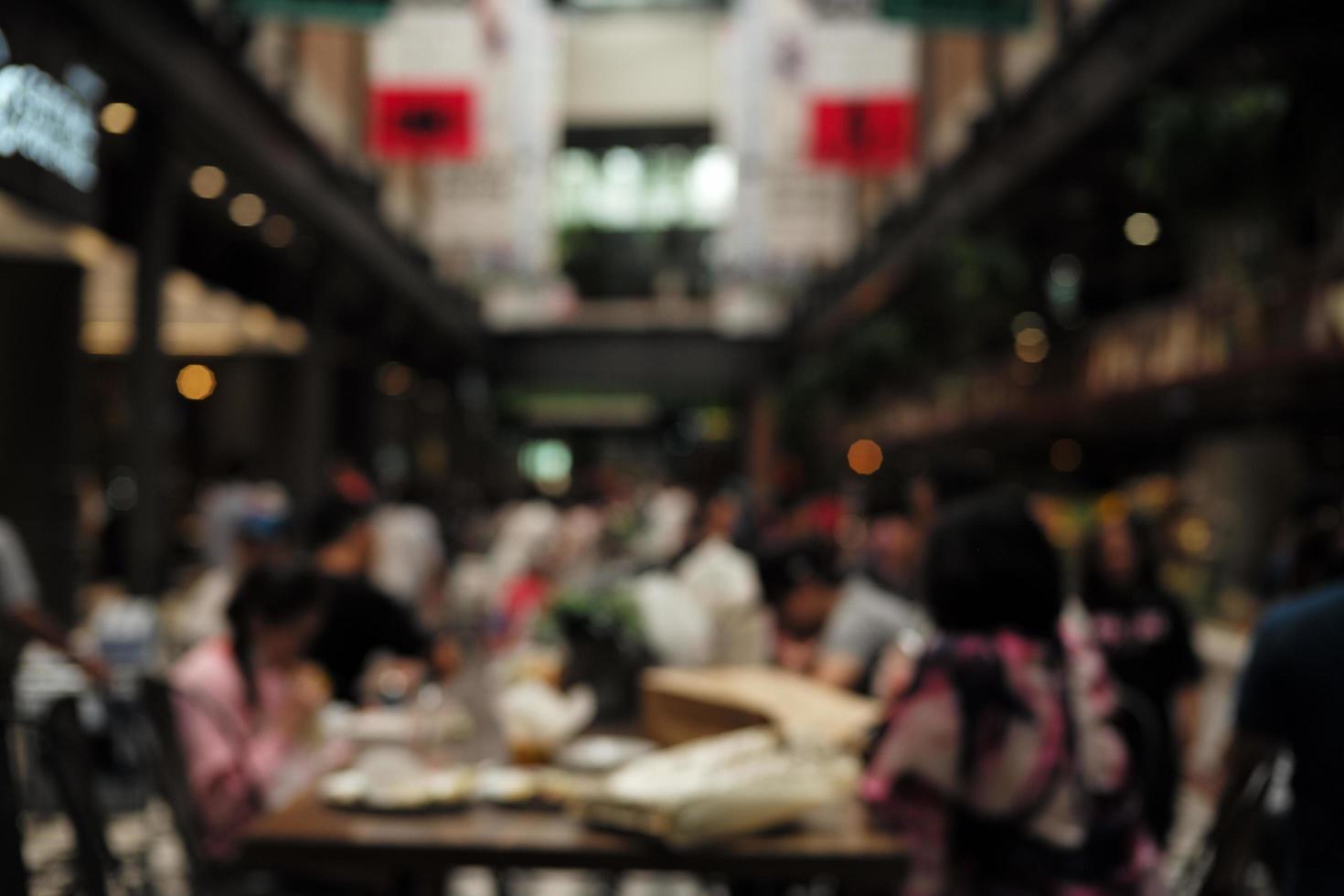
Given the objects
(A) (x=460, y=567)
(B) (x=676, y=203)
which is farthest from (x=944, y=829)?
(B) (x=676, y=203)

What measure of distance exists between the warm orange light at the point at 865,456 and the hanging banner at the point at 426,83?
9.51 m

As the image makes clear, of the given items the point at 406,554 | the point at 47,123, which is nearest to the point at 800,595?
the point at 47,123

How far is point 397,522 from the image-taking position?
1004 centimetres

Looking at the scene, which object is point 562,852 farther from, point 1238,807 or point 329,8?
→ point 329,8

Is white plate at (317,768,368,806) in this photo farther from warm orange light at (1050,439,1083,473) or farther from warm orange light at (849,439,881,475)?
warm orange light at (849,439,881,475)

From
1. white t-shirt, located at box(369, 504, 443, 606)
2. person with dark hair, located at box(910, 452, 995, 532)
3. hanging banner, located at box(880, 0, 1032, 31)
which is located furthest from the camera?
white t-shirt, located at box(369, 504, 443, 606)

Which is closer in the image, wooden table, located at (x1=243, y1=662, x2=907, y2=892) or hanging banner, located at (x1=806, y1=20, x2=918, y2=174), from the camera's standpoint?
wooden table, located at (x1=243, y1=662, x2=907, y2=892)

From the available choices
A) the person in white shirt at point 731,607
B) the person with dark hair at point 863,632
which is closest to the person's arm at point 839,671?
the person with dark hair at point 863,632

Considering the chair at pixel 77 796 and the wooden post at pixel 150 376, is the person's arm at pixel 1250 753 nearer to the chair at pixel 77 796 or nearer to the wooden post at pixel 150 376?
the chair at pixel 77 796

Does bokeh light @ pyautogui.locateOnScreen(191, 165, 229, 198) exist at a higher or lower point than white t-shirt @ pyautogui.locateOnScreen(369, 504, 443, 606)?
higher

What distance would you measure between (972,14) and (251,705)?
5872 mm

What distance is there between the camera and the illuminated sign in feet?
19.7

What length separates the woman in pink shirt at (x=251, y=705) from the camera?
12.0 ft

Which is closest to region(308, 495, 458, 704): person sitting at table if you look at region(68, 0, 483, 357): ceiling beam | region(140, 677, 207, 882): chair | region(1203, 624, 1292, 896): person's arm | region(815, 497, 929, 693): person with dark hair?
region(815, 497, 929, 693): person with dark hair
